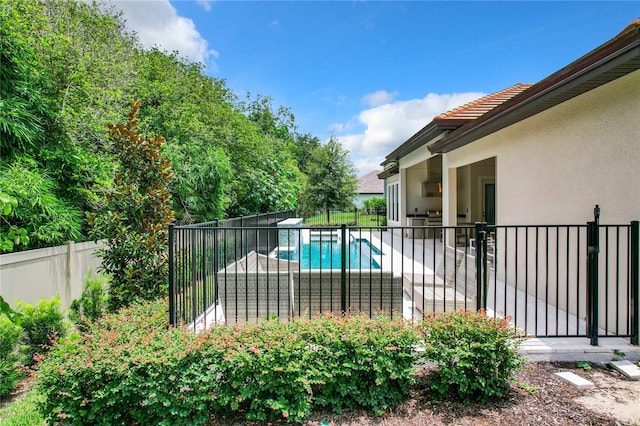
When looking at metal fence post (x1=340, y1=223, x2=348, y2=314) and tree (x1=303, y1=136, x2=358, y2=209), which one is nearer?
metal fence post (x1=340, y1=223, x2=348, y2=314)

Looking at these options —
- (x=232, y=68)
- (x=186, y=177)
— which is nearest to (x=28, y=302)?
(x=186, y=177)

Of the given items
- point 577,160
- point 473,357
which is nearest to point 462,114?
point 577,160

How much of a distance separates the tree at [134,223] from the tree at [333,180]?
20.3 meters

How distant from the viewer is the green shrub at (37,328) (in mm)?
3790

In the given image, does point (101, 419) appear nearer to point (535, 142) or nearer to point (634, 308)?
point (634, 308)

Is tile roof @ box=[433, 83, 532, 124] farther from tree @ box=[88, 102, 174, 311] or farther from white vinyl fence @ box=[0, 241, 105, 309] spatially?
white vinyl fence @ box=[0, 241, 105, 309]

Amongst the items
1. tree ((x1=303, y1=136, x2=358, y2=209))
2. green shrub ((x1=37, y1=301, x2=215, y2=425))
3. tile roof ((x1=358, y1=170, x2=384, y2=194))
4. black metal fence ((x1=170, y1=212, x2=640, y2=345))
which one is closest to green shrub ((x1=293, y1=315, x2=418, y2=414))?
black metal fence ((x1=170, y1=212, x2=640, y2=345))

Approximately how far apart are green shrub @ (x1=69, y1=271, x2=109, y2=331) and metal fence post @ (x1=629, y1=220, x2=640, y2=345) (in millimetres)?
6534

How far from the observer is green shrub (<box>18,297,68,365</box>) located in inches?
149

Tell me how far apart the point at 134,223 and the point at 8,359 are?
203 centimetres

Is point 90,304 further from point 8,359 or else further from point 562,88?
point 562,88

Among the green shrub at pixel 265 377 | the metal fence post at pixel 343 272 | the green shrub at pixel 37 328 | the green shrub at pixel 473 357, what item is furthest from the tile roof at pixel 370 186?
the green shrub at pixel 265 377

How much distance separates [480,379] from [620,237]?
2872 millimetres

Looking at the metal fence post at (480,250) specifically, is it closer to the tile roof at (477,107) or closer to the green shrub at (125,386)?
the green shrub at (125,386)
